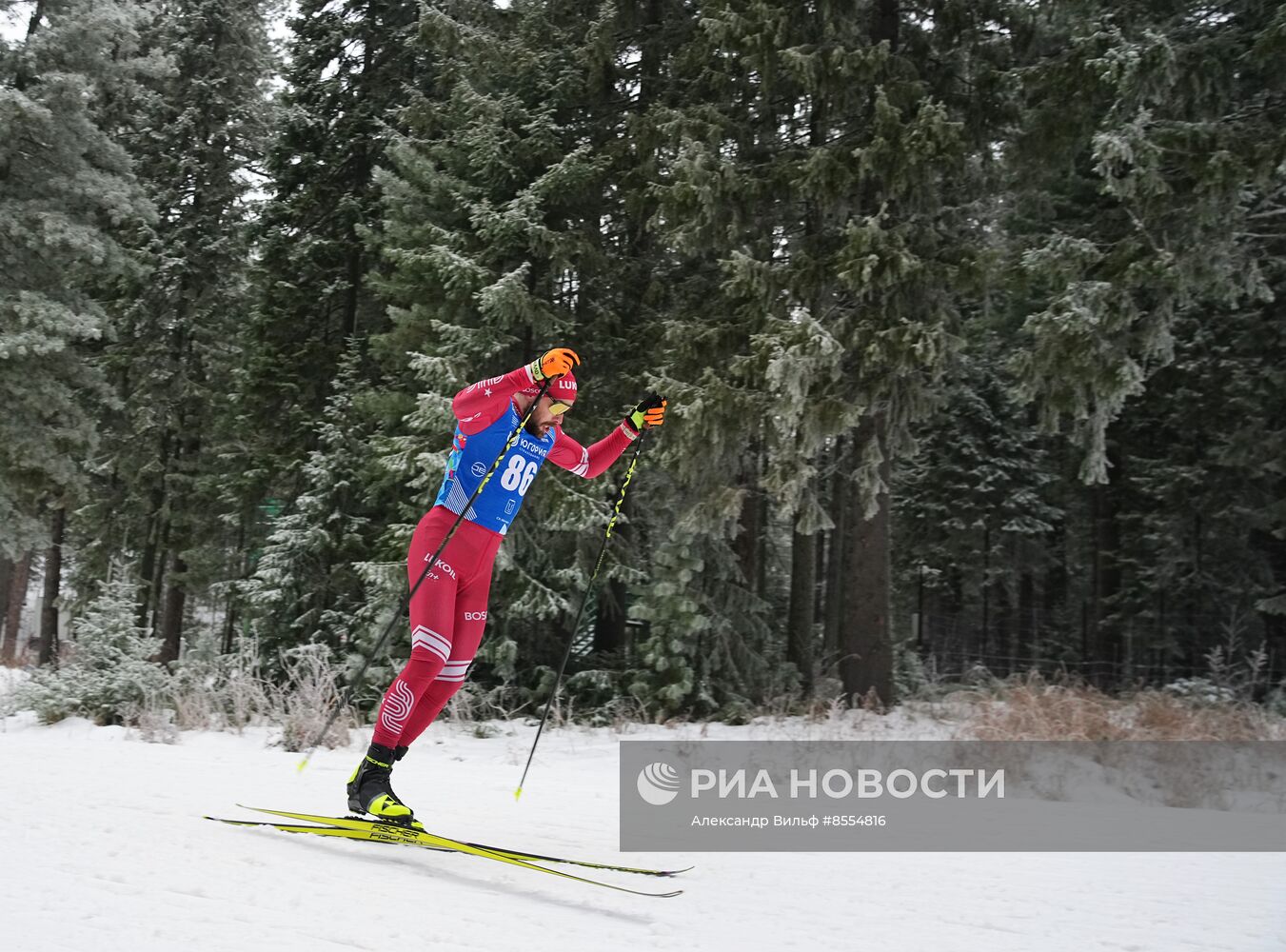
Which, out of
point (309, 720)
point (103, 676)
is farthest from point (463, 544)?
point (103, 676)

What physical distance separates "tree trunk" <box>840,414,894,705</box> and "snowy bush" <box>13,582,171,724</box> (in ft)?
23.9

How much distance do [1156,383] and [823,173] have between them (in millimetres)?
10547

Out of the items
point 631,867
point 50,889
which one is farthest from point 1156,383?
point 50,889

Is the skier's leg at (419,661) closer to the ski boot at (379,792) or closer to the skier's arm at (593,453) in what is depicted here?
the ski boot at (379,792)

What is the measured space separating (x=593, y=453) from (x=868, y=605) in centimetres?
615

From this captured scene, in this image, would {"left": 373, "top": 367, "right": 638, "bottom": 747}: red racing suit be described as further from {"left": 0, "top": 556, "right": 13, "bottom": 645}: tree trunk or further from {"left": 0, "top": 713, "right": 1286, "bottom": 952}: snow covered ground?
{"left": 0, "top": 556, "right": 13, "bottom": 645}: tree trunk

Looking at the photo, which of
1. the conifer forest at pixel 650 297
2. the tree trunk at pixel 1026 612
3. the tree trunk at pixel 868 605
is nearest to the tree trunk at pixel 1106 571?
the conifer forest at pixel 650 297

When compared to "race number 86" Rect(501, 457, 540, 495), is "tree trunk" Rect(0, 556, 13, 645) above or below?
below

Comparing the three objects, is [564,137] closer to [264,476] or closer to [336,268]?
[336,268]

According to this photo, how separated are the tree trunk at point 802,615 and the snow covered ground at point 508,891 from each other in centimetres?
796

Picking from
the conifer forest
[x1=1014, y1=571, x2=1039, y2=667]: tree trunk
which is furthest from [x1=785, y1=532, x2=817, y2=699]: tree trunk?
[x1=1014, y1=571, x2=1039, y2=667]: tree trunk

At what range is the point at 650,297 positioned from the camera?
11.9m

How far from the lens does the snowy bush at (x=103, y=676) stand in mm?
8656

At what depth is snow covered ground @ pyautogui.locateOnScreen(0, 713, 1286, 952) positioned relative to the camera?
3148 mm
